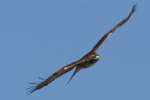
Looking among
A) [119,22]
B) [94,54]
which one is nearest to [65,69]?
[94,54]

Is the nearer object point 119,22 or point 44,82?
point 44,82

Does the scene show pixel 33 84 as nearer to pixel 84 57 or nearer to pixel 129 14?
pixel 84 57

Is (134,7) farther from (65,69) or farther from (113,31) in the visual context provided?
A: (65,69)

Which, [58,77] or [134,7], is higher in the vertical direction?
[134,7]

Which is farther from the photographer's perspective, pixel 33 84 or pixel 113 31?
pixel 113 31

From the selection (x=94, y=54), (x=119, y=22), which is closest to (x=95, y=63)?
(x=94, y=54)

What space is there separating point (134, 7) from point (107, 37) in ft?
4.39

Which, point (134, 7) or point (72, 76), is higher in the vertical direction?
point (134, 7)

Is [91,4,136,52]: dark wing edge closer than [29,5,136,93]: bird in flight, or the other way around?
[29,5,136,93]: bird in flight

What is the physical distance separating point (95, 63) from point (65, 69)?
1.56m

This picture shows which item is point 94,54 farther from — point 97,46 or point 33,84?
point 33,84

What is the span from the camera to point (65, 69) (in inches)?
867

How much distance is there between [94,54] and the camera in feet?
76.9

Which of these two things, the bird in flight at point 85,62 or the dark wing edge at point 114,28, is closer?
the bird in flight at point 85,62
